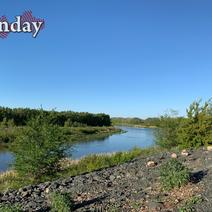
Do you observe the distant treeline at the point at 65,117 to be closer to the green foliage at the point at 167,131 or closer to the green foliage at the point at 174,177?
the green foliage at the point at 167,131

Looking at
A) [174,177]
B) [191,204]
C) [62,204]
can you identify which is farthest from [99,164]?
[191,204]

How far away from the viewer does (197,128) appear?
1886 centimetres

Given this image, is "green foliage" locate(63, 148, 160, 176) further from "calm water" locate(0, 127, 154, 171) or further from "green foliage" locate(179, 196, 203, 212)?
"green foliage" locate(179, 196, 203, 212)

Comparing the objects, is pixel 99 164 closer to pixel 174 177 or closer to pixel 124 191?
pixel 124 191

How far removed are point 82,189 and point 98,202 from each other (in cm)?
146

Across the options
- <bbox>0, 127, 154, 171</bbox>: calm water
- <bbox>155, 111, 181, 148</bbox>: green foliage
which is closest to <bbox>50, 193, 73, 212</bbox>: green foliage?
<bbox>0, 127, 154, 171</bbox>: calm water

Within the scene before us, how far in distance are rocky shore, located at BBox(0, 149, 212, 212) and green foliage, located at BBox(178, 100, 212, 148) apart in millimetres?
4814

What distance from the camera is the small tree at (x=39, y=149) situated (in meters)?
16.3

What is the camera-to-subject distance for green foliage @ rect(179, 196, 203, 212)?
8430 mm

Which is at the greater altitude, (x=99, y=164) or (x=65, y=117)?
(x=65, y=117)

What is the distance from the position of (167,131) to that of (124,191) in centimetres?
1848

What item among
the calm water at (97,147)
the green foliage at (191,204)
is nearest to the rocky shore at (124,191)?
the green foliage at (191,204)

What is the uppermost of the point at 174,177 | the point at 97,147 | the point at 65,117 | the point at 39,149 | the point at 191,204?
the point at 65,117

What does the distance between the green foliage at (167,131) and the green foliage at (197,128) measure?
7794mm
